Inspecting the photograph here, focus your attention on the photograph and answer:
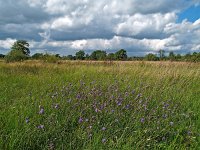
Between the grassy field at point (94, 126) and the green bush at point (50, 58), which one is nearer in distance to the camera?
the grassy field at point (94, 126)

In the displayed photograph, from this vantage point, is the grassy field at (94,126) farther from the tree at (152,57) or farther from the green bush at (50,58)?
the green bush at (50,58)

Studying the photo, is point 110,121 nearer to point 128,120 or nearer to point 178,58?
point 128,120

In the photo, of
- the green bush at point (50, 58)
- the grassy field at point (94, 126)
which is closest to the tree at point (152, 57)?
the green bush at point (50, 58)

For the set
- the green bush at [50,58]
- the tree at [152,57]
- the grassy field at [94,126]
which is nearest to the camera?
the grassy field at [94,126]

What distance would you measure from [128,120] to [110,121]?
27cm

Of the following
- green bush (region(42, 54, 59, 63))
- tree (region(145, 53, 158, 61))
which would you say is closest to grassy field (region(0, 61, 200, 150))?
tree (region(145, 53, 158, 61))

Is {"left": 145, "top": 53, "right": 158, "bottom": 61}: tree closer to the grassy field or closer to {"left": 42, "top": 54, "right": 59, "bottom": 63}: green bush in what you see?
{"left": 42, "top": 54, "right": 59, "bottom": 63}: green bush

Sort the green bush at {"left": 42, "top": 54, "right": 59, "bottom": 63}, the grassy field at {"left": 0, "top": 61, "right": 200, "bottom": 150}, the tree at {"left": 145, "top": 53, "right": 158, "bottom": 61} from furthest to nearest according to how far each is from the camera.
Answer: the green bush at {"left": 42, "top": 54, "right": 59, "bottom": 63}, the tree at {"left": 145, "top": 53, "right": 158, "bottom": 61}, the grassy field at {"left": 0, "top": 61, "right": 200, "bottom": 150}

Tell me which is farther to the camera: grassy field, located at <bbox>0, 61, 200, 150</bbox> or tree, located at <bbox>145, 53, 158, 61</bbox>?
tree, located at <bbox>145, 53, 158, 61</bbox>

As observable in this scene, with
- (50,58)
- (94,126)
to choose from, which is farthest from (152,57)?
(94,126)

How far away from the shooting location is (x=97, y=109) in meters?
3.54

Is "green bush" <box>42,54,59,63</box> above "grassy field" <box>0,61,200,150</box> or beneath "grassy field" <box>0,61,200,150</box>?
above

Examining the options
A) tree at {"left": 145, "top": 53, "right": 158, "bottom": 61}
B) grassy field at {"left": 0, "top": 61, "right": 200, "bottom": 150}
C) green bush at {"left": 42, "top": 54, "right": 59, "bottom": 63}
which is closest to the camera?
grassy field at {"left": 0, "top": 61, "right": 200, "bottom": 150}

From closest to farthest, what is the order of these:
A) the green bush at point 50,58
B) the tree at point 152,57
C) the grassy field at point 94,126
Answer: the grassy field at point 94,126
the tree at point 152,57
the green bush at point 50,58
